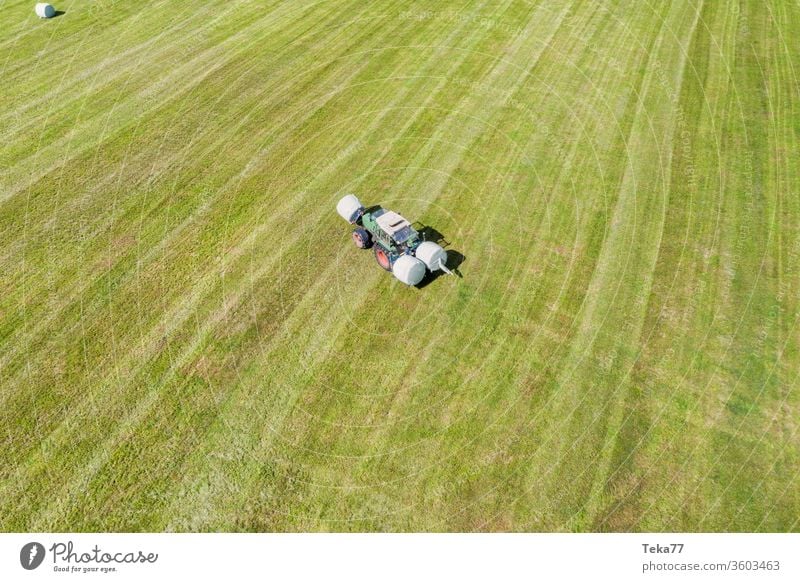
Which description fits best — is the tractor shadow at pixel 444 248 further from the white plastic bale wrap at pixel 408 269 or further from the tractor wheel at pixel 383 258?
the tractor wheel at pixel 383 258

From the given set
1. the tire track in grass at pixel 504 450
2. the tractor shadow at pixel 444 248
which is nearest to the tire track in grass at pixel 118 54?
the tractor shadow at pixel 444 248

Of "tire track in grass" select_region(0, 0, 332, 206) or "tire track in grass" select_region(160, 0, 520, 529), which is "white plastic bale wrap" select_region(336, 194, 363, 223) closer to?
"tire track in grass" select_region(160, 0, 520, 529)

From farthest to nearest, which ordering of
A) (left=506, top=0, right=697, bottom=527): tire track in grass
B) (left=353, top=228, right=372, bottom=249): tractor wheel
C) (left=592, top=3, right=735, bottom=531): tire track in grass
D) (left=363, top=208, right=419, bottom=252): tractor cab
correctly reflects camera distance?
(left=353, top=228, right=372, bottom=249): tractor wheel
(left=363, top=208, right=419, bottom=252): tractor cab
(left=506, top=0, right=697, bottom=527): tire track in grass
(left=592, top=3, right=735, bottom=531): tire track in grass

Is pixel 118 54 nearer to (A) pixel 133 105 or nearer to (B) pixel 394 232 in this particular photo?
(A) pixel 133 105

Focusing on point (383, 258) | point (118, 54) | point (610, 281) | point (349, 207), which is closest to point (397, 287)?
point (383, 258)

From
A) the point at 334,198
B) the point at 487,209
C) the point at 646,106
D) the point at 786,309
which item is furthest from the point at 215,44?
the point at 786,309

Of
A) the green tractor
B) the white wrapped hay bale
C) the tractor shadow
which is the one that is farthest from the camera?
the white wrapped hay bale

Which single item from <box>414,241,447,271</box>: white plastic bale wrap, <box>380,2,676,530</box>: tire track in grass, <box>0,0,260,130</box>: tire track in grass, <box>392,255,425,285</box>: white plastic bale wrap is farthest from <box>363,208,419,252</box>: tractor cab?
<box>0,0,260,130</box>: tire track in grass

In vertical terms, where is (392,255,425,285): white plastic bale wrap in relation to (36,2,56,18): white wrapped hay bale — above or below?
below
